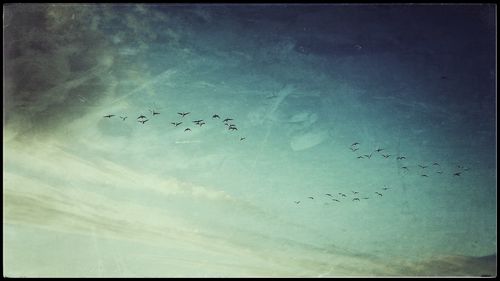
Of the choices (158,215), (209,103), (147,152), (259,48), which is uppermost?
(259,48)

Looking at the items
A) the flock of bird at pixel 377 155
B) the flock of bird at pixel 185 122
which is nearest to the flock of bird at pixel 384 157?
the flock of bird at pixel 377 155

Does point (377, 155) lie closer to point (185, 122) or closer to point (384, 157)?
point (384, 157)

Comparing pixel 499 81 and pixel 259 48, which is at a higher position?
pixel 259 48

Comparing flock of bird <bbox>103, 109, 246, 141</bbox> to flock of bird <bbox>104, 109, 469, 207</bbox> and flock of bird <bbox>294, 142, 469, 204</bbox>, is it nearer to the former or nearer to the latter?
flock of bird <bbox>104, 109, 469, 207</bbox>

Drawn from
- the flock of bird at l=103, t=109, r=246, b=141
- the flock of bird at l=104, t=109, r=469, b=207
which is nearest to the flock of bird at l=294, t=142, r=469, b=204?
the flock of bird at l=104, t=109, r=469, b=207

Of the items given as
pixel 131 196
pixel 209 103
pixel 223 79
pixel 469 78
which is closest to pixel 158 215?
pixel 131 196

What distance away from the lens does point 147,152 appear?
3188 millimetres

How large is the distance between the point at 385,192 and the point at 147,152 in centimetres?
197

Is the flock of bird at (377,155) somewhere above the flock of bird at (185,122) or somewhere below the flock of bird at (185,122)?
below

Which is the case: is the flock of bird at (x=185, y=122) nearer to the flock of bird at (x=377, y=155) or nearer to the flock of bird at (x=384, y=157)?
the flock of bird at (x=377, y=155)

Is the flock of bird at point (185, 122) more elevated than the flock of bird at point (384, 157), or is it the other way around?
the flock of bird at point (185, 122)

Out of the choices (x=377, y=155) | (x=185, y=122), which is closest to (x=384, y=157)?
(x=377, y=155)

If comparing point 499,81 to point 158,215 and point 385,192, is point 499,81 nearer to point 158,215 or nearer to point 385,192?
point 385,192

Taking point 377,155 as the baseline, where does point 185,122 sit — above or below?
above
